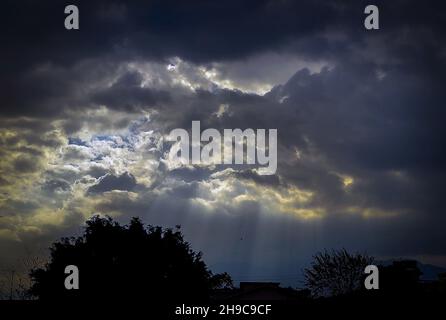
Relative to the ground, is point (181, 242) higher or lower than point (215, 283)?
higher

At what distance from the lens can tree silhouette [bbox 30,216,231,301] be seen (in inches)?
1689

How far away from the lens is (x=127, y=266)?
4434 centimetres

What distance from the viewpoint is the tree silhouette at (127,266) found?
42.9 metres
